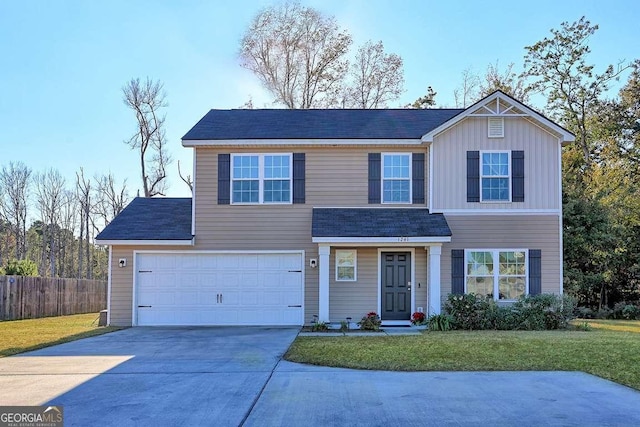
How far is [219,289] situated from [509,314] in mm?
7599

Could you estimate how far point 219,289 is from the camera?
1545 cm

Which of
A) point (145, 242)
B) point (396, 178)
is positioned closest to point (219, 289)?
point (145, 242)

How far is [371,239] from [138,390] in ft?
26.6

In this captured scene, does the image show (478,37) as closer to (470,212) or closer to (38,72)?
(470,212)

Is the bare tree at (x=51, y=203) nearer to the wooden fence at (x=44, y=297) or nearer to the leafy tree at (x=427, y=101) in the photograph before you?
the wooden fence at (x=44, y=297)

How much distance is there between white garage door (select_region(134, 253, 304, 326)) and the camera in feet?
50.4

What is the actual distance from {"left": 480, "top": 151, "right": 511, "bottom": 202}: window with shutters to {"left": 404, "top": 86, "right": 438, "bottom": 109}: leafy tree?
1609cm

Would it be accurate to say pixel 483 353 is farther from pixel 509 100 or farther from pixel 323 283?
pixel 509 100

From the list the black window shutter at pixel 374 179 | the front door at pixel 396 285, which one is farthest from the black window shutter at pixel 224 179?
the front door at pixel 396 285

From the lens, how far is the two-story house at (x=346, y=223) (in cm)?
1499

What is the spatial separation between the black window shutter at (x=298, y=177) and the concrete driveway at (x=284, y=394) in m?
6.36

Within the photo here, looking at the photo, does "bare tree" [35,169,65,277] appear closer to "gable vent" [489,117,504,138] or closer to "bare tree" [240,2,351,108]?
"bare tree" [240,2,351,108]

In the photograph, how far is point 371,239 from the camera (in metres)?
14.2

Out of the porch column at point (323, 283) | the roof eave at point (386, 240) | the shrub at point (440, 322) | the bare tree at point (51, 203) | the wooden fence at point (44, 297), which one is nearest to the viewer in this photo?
the shrub at point (440, 322)
